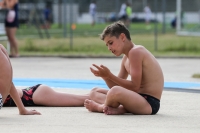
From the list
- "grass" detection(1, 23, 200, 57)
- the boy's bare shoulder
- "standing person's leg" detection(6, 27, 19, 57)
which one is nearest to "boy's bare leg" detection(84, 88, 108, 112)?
the boy's bare shoulder

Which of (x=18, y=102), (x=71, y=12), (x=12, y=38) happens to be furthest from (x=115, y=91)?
(x=71, y=12)

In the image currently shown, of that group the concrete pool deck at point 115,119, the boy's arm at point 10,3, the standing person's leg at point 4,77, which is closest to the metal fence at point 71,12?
the boy's arm at point 10,3

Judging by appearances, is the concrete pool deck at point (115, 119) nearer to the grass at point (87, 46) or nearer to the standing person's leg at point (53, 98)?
the standing person's leg at point (53, 98)

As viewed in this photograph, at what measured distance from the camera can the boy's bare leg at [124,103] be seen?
6.69 m

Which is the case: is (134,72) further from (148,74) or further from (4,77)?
(4,77)

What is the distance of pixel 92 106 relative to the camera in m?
7.08

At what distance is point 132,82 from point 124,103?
261 millimetres

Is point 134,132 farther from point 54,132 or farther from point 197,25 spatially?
point 197,25

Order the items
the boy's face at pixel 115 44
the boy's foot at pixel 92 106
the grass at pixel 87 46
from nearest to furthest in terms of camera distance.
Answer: the boy's face at pixel 115 44 < the boy's foot at pixel 92 106 < the grass at pixel 87 46

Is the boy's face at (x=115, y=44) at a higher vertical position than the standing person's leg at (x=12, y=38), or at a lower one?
higher

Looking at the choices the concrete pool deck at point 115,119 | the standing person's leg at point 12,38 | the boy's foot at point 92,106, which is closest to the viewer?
the concrete pool deck at point 115,119

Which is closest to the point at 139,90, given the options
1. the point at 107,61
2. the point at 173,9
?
the point at 107,61

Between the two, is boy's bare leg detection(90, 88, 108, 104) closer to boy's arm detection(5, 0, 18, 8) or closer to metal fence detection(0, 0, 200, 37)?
boy's arm detection(5, 0, 18, 8)

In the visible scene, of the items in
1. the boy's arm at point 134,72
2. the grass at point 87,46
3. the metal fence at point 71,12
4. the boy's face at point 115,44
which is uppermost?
the boy's face at point 115,44
